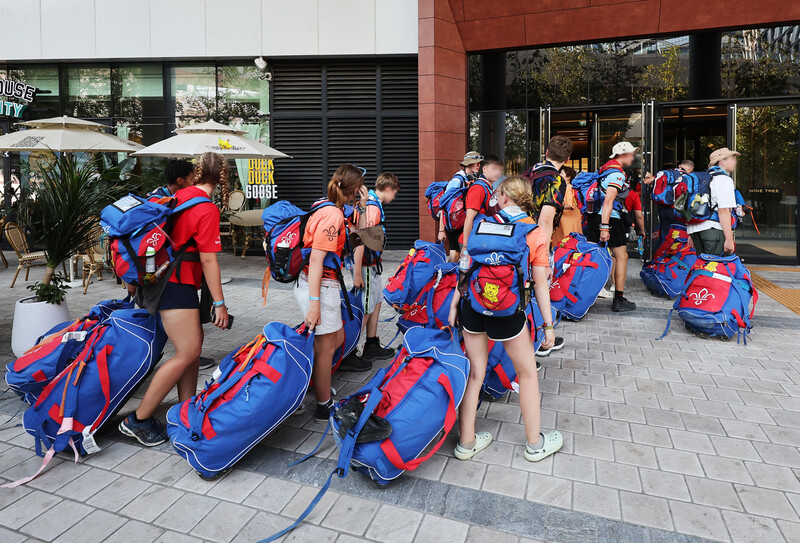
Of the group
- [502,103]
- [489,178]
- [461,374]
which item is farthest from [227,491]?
[502,103]

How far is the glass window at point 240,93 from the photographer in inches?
501

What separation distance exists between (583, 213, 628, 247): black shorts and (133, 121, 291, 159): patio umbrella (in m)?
5.07

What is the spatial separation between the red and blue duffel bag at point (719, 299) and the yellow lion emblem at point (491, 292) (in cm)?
350

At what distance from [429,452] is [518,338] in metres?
0.81

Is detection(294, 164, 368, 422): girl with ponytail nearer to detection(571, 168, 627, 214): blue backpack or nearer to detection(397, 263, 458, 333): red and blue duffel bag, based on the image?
detection(397, 263, 458, 333): red and blue duffel bag

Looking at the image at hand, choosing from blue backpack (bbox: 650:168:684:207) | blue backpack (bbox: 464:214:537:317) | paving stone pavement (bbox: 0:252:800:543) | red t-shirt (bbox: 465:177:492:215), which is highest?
blue backpack (bbox: 650:168:684:207)

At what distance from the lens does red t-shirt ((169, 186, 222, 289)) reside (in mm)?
3623

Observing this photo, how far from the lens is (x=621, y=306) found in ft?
23.7

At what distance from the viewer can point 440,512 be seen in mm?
2916

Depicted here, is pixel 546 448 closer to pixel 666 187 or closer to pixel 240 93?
pixel 666 187

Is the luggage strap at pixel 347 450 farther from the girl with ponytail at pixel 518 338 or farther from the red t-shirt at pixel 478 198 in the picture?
the red t-shirt at pixel 478 198

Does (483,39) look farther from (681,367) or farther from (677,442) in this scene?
(677,442)

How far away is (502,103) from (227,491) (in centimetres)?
1043

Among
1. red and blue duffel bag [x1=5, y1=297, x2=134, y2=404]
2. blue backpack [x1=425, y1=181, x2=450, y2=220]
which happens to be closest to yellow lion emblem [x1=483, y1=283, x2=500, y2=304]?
red and blue duffel bag [x1=5, y1=297, x2=134, y2=404]
